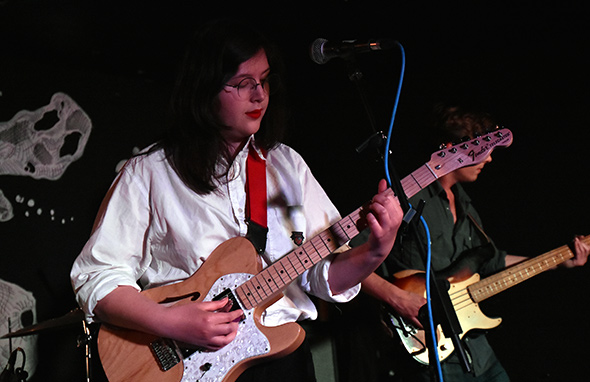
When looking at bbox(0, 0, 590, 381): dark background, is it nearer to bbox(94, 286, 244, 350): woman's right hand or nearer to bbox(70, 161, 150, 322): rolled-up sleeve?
bbox(70, 161, 150, 322): rolled-up sleeve

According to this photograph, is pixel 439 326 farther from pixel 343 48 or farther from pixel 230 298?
pixel 343 48

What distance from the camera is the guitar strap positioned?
175cm

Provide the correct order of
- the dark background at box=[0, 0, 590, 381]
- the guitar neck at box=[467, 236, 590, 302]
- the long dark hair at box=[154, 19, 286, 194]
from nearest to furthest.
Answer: the long dark hair at box=[154, 19, 286, 194] → the guitar neck at box=[467, 236, 590, 302] → the dark background at box=[0, 0, 590, 381]

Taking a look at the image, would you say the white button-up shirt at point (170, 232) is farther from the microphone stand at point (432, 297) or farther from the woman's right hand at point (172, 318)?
the microphone stand at point (432, 297)

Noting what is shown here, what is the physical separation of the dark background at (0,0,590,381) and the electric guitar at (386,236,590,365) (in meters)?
0.11

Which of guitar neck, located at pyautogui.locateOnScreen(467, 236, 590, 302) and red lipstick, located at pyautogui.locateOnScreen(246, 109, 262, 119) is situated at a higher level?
red lipstick, located at pyautogui.locateOnScreen(246, 109, 262, 119)

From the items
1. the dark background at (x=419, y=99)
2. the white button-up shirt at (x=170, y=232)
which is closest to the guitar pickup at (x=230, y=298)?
the white button-up shirt at (x=170, y=232)

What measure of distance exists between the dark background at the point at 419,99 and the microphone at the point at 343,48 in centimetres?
175

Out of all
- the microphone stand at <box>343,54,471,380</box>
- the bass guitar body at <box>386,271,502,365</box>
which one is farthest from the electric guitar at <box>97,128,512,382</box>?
the bass guitar body at <box>386,271,502,365</box>

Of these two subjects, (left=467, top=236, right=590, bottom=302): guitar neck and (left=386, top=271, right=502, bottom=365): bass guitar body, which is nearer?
(left=386, top=271, right=502, bottom=365): bass guitar body

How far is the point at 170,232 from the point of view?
5.66 feet

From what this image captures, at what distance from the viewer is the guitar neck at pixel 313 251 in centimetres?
169

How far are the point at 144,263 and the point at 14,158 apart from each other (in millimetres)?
2221

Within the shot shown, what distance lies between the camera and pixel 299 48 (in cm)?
373
